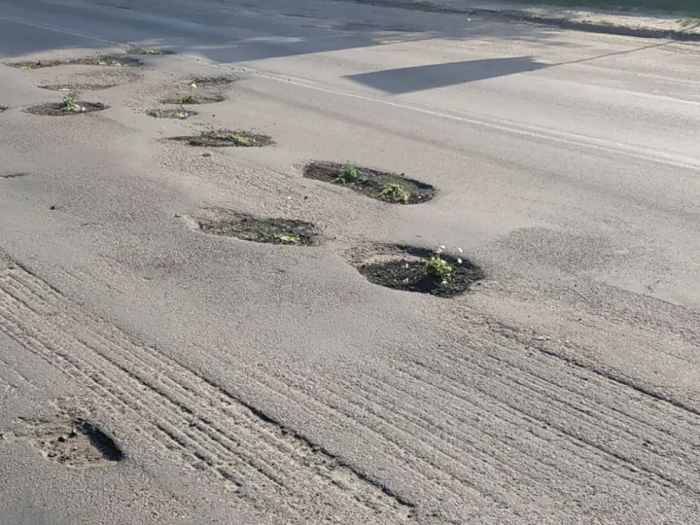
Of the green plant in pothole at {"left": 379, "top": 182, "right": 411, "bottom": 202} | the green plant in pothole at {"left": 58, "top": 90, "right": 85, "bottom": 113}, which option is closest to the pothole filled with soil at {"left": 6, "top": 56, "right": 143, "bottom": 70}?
the green plant in pothole at {"left": 58, "top": 90, "right": 85, "bottom": 113}

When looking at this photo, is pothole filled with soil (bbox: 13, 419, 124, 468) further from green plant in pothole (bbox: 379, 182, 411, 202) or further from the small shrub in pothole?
the small shrub in pothole

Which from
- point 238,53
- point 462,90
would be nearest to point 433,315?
point 462,90

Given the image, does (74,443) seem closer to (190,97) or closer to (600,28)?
(190,97)

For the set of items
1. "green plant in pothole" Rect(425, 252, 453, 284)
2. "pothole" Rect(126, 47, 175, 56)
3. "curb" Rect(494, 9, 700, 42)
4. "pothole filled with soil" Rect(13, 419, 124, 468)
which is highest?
"curb" Rect(494, 9, 700, 42)

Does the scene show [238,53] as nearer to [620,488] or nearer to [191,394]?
[191,394]

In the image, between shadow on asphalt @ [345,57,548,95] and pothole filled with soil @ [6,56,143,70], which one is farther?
pothole filled with soil @ [6,56,143,70]

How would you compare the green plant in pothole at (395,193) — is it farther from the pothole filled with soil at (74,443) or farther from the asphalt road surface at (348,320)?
the pothole filled with soil at (74,443)

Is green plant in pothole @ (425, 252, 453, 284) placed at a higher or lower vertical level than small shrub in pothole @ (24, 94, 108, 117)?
higher
